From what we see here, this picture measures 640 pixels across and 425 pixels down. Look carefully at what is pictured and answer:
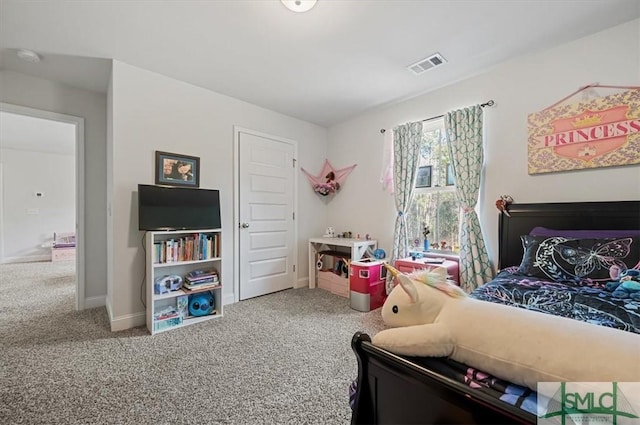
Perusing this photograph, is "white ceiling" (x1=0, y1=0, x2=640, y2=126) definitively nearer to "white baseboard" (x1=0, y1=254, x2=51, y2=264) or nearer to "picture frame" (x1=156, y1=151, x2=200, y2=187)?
"picture frame" (x1=156, y1=151, x2=200, y2=187)

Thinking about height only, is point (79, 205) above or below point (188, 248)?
above

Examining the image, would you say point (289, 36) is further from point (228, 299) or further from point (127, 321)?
point (127, 321)

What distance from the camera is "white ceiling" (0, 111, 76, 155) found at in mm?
4082

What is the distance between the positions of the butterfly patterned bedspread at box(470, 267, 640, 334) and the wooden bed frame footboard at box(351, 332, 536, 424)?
957 millimetres

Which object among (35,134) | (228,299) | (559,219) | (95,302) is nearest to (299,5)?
(559,219)

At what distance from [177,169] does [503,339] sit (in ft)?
9.99

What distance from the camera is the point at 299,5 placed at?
1.82 meters

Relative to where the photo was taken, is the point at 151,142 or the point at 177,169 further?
the point at 177,169

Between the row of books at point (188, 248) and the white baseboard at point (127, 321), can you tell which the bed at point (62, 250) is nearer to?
the white baseboard at point (127, 321)

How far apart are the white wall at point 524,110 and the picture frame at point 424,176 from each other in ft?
1.46

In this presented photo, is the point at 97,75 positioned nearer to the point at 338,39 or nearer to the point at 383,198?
the point at 338,39

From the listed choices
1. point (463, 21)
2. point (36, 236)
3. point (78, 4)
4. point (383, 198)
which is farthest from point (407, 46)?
point (36, 236)

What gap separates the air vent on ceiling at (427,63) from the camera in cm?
247

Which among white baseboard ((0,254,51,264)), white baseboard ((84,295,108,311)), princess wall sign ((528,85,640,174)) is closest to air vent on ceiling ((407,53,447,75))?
princess wall sign ((528,85,640,174))
